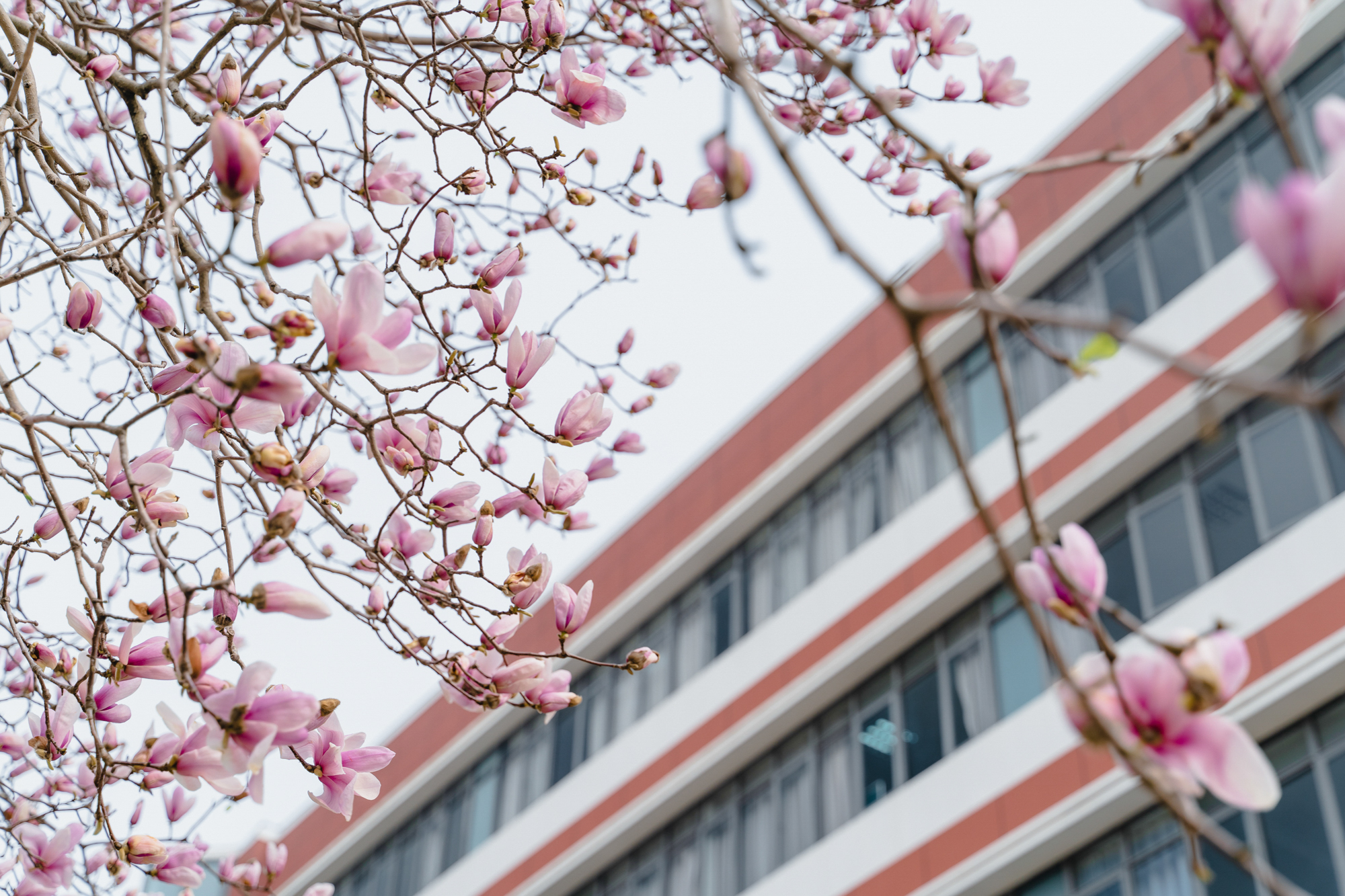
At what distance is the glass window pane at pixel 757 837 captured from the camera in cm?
1028

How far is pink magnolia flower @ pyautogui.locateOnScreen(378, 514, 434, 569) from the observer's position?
2535mm

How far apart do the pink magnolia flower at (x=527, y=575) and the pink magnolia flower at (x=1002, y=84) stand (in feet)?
5.17

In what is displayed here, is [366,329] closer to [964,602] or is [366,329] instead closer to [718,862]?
[964,602]

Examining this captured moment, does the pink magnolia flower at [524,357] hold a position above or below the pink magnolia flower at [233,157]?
above

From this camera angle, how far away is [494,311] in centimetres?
243

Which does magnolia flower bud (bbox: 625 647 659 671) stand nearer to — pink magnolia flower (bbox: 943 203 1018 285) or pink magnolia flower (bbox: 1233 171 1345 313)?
pink magnolia flower (bbox: 943 203 1018 285)

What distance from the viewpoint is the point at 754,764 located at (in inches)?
429

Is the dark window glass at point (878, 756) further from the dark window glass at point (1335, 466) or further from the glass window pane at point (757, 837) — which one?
the dark window glass at point (1335, 466)

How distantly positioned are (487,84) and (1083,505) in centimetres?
671

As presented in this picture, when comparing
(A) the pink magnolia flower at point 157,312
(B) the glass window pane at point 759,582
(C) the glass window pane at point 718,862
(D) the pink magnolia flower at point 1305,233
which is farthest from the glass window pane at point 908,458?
(D) the pink magnolia flower at point 1305,233

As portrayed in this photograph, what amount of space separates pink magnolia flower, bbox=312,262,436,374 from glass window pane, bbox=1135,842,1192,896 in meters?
6.42

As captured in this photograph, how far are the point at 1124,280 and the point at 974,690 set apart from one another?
3133 millimetres

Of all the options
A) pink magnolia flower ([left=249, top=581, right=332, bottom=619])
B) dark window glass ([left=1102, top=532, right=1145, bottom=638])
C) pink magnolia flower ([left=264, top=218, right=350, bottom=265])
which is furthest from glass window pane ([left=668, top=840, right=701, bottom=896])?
pink magnolia flower ([left=264, top=218, right=350, bottom=265])

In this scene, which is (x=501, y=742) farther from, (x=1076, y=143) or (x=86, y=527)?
(x=86, y=527)
